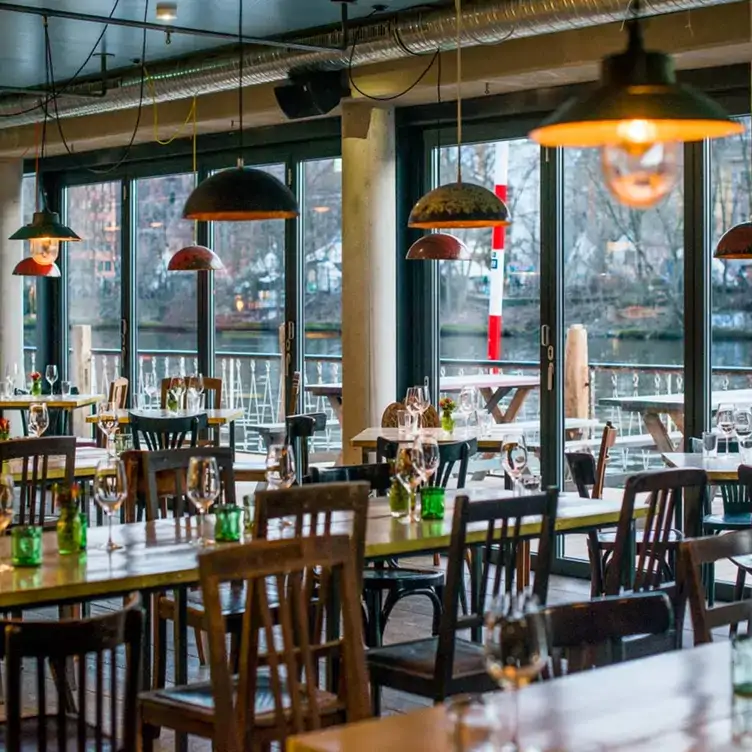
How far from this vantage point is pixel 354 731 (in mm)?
2365

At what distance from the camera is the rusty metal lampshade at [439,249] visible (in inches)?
307

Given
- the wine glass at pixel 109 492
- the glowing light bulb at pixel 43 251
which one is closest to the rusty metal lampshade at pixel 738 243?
the wine glass at pixel 109 492

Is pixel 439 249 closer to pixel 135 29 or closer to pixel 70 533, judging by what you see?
pixel 135 29

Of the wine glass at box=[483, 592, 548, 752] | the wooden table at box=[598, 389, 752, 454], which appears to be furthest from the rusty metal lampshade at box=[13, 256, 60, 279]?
the wine glass at box=[483, 592, 548, 752]

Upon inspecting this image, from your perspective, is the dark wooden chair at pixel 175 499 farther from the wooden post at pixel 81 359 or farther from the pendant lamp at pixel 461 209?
the wooden post at pixel 81 359

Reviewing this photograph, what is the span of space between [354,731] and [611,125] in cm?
118

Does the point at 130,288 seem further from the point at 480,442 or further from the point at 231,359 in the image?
the point at 480,442

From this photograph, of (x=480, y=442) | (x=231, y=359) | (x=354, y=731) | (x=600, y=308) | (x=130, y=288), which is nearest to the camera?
(x=354, y=731)

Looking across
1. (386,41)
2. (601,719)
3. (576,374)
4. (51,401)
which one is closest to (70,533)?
(601,719)

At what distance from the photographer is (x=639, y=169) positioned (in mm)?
2547

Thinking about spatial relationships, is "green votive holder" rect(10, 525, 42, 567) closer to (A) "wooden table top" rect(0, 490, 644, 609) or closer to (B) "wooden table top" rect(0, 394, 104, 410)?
(A) "wooden table top" rect(0, 490, 644, 609)

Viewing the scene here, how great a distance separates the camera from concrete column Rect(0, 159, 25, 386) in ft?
41.7

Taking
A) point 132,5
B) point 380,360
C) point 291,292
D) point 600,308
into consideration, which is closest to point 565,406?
point 600,308

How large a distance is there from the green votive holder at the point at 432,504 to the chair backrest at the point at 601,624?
1784mm
